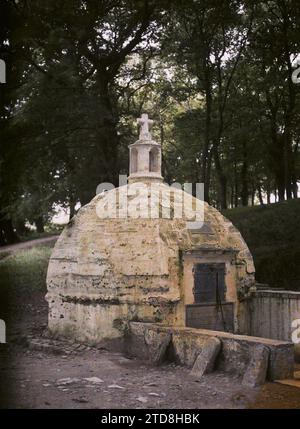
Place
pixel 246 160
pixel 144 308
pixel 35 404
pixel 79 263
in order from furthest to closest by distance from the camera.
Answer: pixel 246 160
pixel 79 263
pixel 144 308
pixel 35 404

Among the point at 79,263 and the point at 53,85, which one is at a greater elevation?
→ the point at 53,85

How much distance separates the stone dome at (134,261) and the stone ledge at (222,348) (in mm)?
474

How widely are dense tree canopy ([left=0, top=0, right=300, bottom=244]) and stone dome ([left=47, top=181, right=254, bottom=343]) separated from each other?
6286 millimetres

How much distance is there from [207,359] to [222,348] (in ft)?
1.30

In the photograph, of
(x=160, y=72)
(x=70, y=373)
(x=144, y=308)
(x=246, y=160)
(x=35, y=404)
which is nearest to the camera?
(x=35, y=404)

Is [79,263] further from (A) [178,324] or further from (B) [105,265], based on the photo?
(A) [178,324]

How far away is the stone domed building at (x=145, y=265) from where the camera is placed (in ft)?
42.7

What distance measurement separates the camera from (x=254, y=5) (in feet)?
82.2

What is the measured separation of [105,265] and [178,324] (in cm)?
230

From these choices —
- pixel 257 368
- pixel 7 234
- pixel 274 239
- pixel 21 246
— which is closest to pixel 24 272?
pixel 21 246

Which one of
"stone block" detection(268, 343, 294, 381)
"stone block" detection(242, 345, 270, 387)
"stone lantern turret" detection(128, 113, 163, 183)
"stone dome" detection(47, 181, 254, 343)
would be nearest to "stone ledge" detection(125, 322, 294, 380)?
"stone block" detection(268, 343, 294, 381)

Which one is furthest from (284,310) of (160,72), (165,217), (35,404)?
(160,72)

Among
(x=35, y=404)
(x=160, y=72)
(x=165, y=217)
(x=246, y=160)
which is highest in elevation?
(x=160, y=72)

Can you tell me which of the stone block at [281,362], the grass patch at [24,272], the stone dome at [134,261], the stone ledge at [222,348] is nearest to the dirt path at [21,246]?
the grass patch at [24,272]
